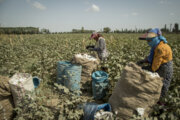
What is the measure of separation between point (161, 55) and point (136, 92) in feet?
2.42

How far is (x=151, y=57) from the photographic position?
2098mm

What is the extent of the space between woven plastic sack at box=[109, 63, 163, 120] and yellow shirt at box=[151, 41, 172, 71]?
0.25 m

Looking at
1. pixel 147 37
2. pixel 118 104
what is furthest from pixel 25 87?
pixel 147 37

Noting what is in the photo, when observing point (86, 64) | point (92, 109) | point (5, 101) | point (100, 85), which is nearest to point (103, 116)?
point (92, 109)

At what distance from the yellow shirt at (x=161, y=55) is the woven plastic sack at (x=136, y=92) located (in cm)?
25

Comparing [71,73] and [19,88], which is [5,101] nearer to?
[19,88]

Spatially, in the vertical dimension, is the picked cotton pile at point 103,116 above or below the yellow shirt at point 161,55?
below

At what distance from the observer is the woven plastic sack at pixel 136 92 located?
163 centimetres

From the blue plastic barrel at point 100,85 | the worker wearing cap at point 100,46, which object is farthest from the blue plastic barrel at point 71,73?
the worker wearing cap at point 100,46

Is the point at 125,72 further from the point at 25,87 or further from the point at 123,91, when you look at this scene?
the point at 25,87

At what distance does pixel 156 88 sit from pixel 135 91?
0.92ft

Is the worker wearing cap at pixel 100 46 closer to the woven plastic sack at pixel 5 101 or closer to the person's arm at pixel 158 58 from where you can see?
the person's arm at pixel 158 58

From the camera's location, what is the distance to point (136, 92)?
5.56 ft

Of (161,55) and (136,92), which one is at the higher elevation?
(161,55)
